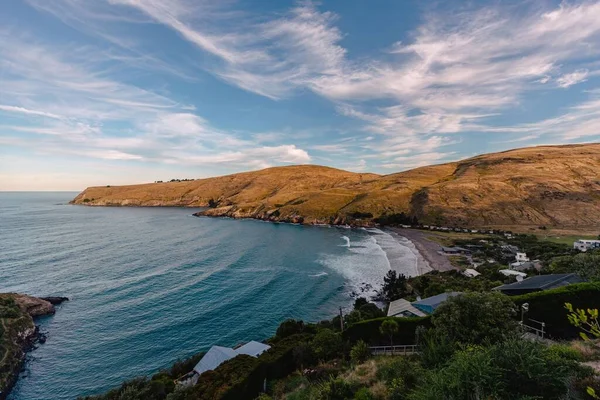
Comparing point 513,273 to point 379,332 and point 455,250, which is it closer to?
point 455,250

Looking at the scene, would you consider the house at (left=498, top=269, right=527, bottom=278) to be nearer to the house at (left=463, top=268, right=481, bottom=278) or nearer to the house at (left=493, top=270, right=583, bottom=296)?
the house at (left=463, top=268, right=481, bottom=278)

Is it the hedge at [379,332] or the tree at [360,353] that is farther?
the hedge at [379,332]

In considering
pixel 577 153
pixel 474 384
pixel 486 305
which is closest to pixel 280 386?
pixel 486 305

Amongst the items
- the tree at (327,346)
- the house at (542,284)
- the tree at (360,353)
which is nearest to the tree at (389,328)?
the tree at (360,353)

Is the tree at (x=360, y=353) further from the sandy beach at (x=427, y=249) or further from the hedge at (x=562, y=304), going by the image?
the sandy beach at (x=427, y=249)

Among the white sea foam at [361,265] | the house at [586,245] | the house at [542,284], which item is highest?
the house at [586,245]
